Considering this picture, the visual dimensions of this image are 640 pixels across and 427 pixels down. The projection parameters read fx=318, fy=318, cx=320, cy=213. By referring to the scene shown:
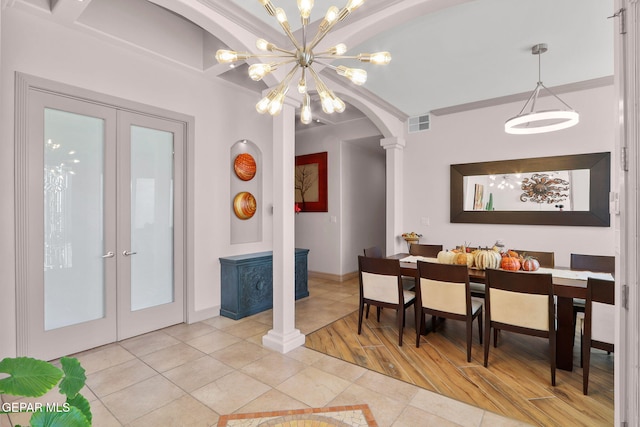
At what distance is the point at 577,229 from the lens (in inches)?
159

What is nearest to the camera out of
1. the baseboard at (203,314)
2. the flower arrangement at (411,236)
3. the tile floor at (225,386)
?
the tile floor at (225,386)

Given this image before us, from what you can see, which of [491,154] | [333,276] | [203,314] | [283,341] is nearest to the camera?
[283,341]

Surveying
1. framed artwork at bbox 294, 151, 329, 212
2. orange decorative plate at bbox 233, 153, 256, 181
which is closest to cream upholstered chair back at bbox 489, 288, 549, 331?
orange decorative plate at bbox 233, 153, 256, 181

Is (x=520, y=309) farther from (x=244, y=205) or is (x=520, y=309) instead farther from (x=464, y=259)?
(x=244, y=205)

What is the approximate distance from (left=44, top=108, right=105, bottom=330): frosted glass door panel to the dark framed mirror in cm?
459

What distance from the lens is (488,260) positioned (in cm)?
303

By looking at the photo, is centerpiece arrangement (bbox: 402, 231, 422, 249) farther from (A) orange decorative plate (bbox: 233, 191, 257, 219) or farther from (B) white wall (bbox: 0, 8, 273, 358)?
(A) orange decorative plate (bbox: 233, 191, 257, 219)

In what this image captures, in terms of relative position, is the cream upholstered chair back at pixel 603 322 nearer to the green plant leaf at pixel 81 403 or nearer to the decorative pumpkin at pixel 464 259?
the decorative pumpkin at pixel 464 259

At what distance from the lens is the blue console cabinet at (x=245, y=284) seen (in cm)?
385

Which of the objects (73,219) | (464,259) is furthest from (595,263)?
(73,219)

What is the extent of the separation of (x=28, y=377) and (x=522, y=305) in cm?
288

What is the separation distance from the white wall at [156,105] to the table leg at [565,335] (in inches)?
137

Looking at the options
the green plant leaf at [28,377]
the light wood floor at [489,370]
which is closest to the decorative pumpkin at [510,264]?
the light wood floor at [489,370]

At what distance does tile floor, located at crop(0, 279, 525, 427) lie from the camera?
2062 mm
